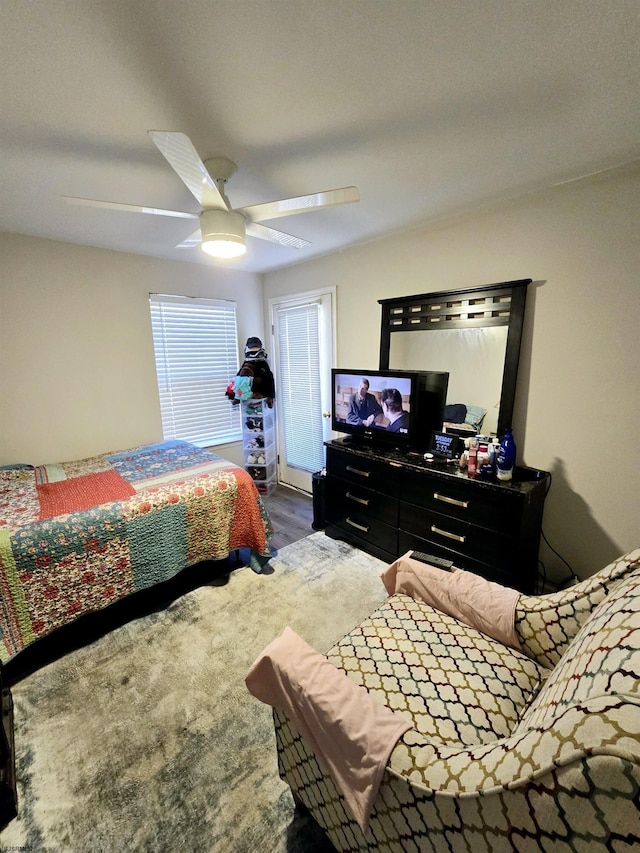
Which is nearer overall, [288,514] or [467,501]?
[467,501]

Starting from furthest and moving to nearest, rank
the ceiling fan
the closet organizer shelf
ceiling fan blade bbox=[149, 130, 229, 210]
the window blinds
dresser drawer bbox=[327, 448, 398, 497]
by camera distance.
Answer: the closet organizer shelf → the window blinds → dresser drawer bbox=[327, 448, 398, 497] → the ceiling fan → ceiling fan blade bbox=[149, 130, 229, 210]

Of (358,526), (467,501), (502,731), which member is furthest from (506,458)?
(502,731)

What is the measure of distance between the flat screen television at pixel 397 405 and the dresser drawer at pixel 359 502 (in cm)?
40

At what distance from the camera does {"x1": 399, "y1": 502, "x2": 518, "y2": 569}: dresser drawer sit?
6.42 feet

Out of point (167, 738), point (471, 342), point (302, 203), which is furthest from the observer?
point (471, 342)

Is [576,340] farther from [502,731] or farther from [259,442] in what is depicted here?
[259,442]

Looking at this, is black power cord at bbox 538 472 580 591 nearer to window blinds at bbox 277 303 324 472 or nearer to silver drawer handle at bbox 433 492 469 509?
silver drawer handle at bbox 433 492 469 509

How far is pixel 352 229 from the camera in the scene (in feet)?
8.41

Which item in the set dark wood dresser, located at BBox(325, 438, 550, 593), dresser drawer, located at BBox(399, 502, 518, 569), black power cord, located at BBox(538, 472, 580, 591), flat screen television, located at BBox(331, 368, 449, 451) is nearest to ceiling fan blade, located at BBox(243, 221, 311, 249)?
flat screen television, located at BBox(331, 368, 449, 451)

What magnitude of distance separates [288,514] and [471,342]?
2.29 meters

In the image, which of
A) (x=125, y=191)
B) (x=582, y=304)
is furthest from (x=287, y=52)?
(x=582, y=304)

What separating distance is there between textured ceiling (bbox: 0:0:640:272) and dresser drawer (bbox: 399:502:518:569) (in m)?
1.94

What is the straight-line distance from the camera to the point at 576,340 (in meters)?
1.98

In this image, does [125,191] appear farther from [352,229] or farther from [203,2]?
[352,229]
